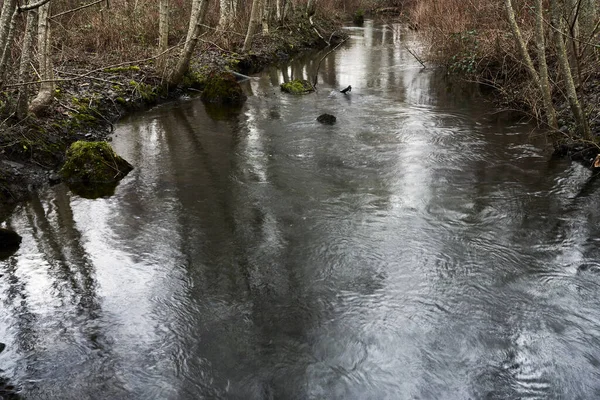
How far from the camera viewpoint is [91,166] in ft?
34.7

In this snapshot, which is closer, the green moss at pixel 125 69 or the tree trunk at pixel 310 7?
the green moss at pixel 125 69

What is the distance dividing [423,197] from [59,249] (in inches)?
258

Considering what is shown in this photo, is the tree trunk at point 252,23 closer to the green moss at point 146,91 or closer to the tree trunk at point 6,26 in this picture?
the green moss at point 146,91

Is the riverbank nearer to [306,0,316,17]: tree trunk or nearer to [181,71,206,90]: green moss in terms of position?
[181,71,206,90]: green moss

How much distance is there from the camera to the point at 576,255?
7457 mm

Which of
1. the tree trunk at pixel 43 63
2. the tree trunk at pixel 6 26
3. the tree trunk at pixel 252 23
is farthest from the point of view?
the tree trunk at pixel 252 23

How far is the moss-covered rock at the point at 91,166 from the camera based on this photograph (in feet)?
34.7

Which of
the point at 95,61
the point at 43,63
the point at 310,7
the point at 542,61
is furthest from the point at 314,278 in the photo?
the point at 310,7

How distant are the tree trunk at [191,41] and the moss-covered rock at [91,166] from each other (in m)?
6.46

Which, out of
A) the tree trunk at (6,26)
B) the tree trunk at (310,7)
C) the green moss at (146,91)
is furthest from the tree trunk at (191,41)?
the tree trunk at (310,7)

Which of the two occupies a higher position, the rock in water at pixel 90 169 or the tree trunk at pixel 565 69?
the tree trunk at pixel 565 69

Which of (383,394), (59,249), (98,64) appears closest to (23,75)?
(59,249)

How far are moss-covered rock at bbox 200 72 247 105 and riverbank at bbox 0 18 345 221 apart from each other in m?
1.16

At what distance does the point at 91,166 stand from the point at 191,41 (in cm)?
770
